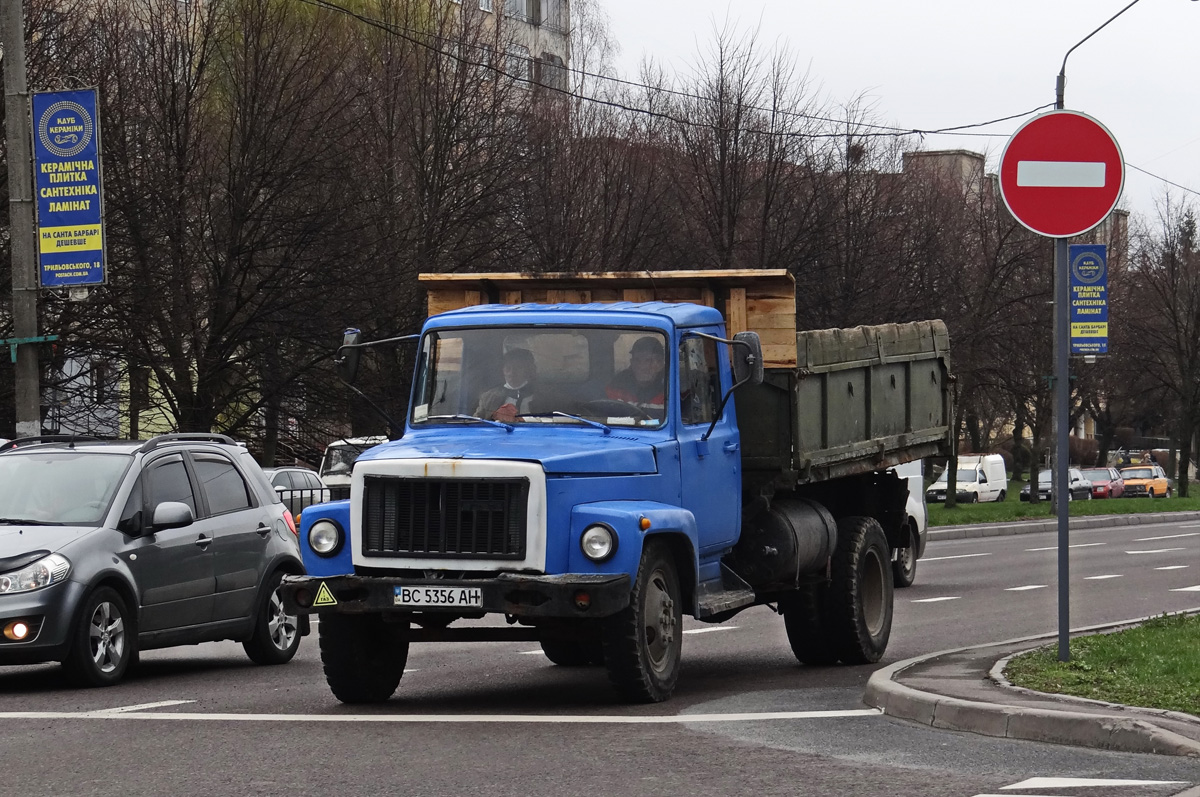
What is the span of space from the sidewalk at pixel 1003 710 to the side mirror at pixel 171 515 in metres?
4.84

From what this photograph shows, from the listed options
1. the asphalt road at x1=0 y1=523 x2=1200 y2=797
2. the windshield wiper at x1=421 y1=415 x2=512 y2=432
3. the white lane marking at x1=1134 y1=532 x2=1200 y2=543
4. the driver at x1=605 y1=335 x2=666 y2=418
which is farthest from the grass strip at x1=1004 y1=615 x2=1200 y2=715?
the white lane marking at x1=1134 y1=532 x2=1200 y2=543

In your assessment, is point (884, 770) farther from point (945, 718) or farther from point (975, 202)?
point (975, 202)

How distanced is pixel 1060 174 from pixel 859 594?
3911mm

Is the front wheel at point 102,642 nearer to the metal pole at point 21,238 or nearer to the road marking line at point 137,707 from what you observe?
the road marking line at point 137,707

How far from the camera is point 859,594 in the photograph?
43.2 feet

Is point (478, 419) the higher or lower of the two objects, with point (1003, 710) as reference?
higher

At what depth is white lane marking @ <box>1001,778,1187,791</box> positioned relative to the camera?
24.0ft

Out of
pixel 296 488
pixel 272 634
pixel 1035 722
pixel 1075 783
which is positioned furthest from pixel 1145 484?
pixel 1075 783

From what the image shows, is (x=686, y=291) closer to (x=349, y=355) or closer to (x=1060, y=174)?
(x=349, y=355)

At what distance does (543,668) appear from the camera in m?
13.4

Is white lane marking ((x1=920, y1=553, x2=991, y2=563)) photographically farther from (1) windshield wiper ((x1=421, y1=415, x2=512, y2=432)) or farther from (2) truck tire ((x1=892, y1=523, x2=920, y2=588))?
(1) windshield wiper ((x1=421, y1=415, x2=512, y2=432))

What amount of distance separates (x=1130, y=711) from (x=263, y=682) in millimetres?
5986

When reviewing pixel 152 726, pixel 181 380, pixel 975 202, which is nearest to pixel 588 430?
pixel 152 726

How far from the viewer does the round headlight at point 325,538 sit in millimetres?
10258
